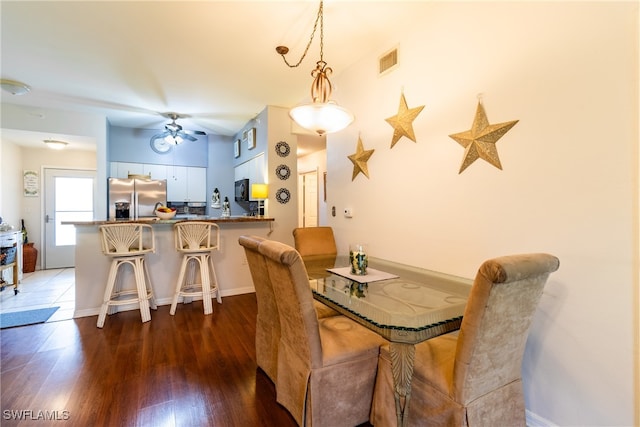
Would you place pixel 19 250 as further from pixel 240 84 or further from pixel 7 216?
pixel 240 84

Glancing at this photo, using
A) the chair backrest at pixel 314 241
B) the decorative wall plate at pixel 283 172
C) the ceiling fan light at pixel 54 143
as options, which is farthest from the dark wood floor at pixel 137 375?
the ceiling fan light at pixel 54 143

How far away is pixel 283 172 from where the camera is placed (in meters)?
4.31

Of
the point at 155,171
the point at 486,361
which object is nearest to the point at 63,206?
the point at 155,171

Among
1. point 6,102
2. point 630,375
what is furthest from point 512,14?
point 6,102

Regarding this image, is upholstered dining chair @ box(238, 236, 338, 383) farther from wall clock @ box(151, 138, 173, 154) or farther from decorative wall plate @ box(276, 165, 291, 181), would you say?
wall clock @ box(151, 138, 173, 154)

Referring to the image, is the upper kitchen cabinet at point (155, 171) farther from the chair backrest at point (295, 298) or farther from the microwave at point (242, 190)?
the chair backrest at point (295, 298)

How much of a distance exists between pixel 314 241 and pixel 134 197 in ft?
12.9

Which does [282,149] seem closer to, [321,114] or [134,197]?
[321,114]

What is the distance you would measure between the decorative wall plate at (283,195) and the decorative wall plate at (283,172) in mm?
180

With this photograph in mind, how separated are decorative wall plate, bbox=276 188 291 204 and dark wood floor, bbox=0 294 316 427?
1848 millimetres

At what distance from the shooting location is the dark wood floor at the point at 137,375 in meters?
1.64

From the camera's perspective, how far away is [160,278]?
3471 mm

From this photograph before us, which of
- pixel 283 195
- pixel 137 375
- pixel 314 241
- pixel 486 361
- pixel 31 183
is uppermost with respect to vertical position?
pixel 31 183

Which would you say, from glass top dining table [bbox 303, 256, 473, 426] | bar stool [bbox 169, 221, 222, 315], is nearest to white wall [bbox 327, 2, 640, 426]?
glass top dining table [bbox 303, 256, 473, 426]
